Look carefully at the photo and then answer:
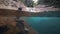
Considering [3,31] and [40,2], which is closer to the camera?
[3,31]

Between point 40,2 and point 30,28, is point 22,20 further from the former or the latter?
point 40,2

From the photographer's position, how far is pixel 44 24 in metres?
2.34

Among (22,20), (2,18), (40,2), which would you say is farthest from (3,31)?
(40,2)

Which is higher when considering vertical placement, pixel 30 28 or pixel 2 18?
pixel 2 18

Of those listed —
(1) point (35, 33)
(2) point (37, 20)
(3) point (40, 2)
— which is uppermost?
(3) point (40, 2)

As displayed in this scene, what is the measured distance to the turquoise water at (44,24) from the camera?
2309 millimetres

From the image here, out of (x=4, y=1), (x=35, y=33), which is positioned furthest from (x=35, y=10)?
(x=4, y=1)

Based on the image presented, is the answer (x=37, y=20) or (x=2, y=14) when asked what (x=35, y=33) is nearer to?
(x=37, y=20)

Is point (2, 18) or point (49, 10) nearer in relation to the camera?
point (2, 18)

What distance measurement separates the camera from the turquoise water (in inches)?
90.9

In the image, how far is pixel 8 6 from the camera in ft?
7.42

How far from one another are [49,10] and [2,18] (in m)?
0.86

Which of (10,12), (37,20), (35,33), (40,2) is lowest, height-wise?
(35,33)

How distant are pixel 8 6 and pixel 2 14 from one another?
17 cm
